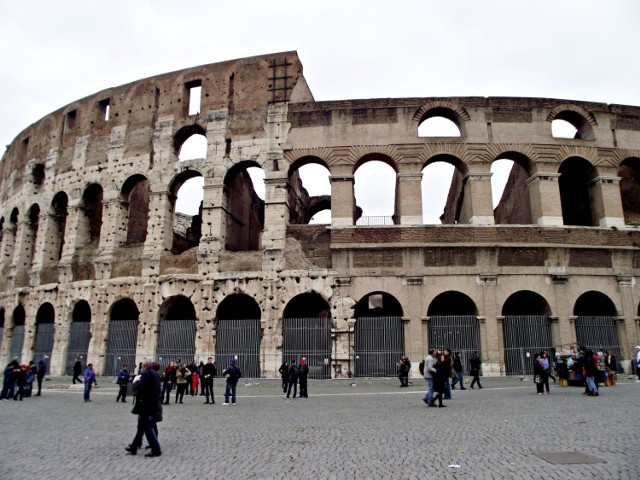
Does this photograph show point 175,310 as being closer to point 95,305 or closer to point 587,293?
point 95,305

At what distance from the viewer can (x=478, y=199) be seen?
688 inches

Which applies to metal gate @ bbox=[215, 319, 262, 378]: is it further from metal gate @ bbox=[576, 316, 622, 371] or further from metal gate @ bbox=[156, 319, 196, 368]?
metal gate @ bbox=[576, 316, 622, 371]

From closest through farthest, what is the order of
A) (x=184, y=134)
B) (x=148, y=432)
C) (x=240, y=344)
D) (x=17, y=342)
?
(x=148, y=432) < (x=240, y=344) < (x=184, y=134) < (x=17, y=342)

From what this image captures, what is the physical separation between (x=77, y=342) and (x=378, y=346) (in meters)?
12.1

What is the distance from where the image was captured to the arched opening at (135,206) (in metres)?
20.5

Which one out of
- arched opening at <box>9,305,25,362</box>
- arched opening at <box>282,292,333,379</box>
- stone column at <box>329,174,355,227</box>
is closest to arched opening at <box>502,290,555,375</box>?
arched opening at <box>282,292,333,379</box>

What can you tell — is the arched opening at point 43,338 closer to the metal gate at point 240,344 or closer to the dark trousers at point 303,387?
the metal gate at point 240,344

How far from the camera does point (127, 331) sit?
18.6 metres

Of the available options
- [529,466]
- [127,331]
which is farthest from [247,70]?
[529,466]

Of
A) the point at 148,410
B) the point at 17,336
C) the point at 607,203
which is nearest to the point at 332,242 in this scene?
the point at 607,203

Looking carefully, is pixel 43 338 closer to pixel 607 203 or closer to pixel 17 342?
pixel 17 342

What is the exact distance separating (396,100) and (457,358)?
32.8ft

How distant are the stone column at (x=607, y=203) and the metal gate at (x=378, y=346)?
331 inches

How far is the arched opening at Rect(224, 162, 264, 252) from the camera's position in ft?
63.6
